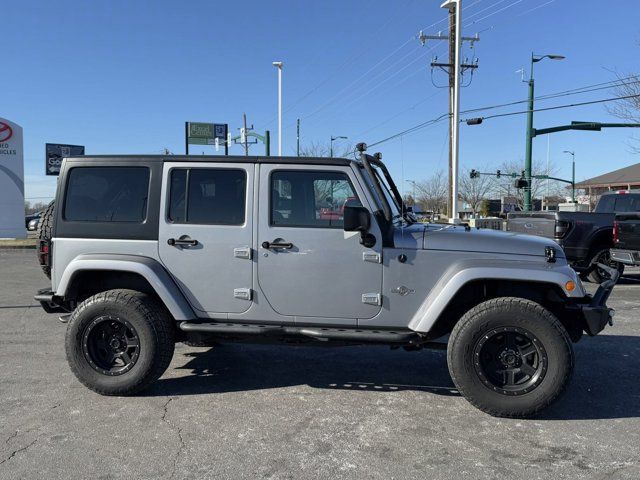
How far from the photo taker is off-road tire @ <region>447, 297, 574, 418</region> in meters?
3.95

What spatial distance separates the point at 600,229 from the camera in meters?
10.6

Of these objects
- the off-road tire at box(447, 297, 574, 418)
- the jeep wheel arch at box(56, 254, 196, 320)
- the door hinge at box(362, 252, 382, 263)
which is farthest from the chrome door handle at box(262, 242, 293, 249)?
the off-road tire at box(447, 297, 574, 418)

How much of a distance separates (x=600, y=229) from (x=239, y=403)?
29.9 feet

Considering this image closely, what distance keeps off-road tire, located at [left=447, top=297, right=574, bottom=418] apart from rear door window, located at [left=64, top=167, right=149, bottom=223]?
2.91 meters

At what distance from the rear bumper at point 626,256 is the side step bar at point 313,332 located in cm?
697

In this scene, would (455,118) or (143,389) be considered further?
(455,118)

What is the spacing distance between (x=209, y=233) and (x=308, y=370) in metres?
1.84

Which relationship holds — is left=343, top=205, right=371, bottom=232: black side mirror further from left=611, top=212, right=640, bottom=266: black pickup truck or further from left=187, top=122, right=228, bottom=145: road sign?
left=187, top=122, right=228, bottom=145: road sign

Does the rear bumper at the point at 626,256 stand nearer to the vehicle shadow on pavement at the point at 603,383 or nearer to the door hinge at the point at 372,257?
the vehicle shadow on pavement at the point at 603,383

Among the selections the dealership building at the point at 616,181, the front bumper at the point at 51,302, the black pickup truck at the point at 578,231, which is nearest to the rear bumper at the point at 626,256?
the black pickup truck at the point at 578,231

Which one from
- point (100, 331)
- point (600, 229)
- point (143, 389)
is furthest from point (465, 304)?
point (600, 229)

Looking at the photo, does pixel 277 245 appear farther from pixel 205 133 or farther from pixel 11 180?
pixel 205 133

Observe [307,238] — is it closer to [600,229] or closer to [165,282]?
[165,282]

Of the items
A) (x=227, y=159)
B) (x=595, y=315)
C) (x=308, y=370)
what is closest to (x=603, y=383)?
(x=595, y=315)
